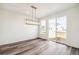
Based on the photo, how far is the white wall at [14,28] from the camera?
1575 millimetres

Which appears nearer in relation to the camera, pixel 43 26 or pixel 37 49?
pixel 37 49

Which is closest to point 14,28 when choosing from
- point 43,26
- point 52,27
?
point 43,26

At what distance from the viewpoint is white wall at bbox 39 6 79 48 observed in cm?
159

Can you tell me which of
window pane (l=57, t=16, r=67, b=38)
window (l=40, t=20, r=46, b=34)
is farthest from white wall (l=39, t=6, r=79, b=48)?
window (l=40, t=20, r=46, b=34)

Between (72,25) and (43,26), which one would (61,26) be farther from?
(43,26)

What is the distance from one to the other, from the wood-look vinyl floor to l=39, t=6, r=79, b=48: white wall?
130 mm

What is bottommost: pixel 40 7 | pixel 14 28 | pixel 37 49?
pixel 37 49

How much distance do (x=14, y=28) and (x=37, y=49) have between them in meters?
0.64

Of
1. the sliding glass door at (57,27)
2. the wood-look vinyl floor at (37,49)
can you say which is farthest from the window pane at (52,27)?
the wood-look vinyl floor at (37,49)

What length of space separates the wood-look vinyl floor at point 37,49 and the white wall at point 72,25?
0.43 feet

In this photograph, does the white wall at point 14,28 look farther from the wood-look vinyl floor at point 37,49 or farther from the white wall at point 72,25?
the white wall at point 72,25

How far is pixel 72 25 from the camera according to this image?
1626 mm
